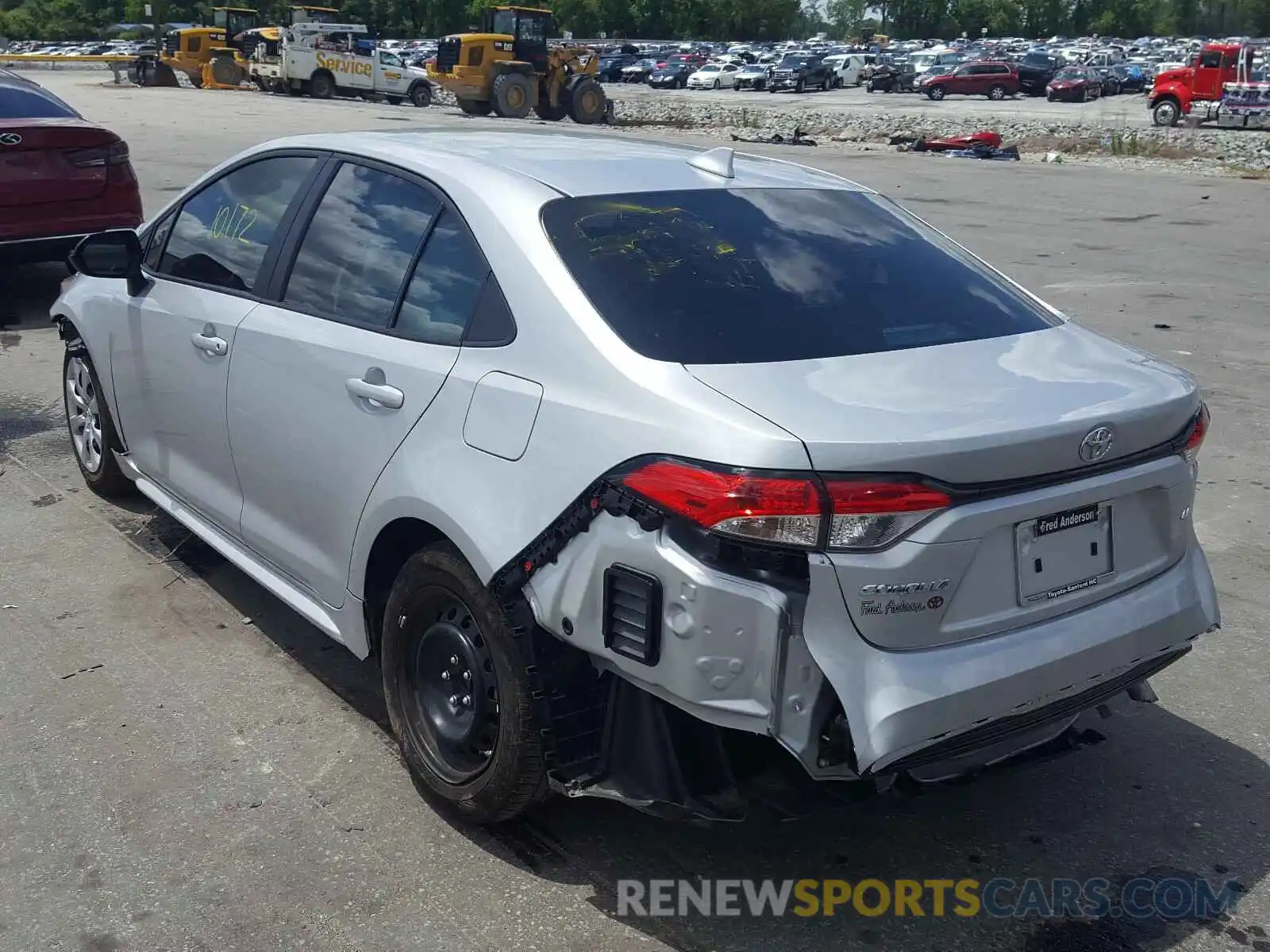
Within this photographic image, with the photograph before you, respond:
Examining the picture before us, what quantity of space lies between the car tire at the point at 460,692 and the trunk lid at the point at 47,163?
6820 millimetres

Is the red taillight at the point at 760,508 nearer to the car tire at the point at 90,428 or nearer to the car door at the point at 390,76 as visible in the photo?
the car tire at the point at 90,428

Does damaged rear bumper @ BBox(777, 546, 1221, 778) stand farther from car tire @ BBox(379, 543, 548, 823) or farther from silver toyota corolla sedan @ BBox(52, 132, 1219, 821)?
car tire @ BBox(379, 543, 548, 823)

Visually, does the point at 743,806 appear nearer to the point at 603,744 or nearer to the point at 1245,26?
the point at 603,744

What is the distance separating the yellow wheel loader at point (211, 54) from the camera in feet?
172

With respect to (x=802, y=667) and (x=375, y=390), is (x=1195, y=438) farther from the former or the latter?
(x=375, y=390)

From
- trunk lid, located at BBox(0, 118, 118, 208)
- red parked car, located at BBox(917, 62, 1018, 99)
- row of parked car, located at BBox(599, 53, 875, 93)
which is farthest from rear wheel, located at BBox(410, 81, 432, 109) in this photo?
trunk lid, located at BBox(0, 118, 118, 208)

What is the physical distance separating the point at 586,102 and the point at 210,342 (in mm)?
37223

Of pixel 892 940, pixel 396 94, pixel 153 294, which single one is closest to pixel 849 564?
pixel 892 940

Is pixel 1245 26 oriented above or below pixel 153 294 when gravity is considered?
above

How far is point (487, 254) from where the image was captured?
3.32 meters

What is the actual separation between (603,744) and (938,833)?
103cm

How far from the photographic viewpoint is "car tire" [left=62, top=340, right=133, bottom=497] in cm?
543

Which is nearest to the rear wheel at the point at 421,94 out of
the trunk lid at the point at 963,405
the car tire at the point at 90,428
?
the car tire at the point at 90,428

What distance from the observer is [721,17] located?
123m
